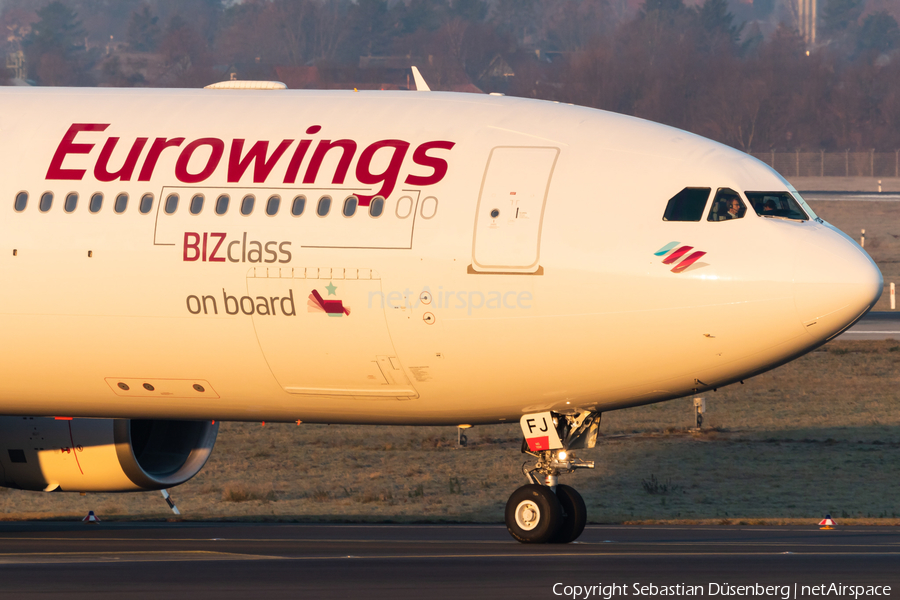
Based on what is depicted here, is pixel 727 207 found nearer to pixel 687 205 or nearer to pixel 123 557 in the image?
pixel 687 205

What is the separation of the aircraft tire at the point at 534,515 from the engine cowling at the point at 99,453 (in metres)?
6.59

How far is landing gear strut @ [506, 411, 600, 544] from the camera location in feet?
66.8

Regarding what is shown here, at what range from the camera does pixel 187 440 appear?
25484 mm

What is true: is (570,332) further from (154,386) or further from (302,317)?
(154,386)

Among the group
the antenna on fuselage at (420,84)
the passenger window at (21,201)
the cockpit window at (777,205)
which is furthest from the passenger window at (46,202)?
the cockpit window at (777,205)

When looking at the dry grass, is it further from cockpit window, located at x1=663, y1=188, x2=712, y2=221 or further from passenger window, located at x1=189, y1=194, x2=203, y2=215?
passenger window, located at x1=189, y1=194, x2=203, y2=215

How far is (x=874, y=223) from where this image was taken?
288 ft

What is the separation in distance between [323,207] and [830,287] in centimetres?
653

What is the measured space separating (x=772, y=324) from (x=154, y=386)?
8.42 meters

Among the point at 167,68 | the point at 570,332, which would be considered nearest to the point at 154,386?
the point at 570,332

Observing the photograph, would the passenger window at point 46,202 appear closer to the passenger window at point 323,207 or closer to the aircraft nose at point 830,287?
the passenger window at point 323,207

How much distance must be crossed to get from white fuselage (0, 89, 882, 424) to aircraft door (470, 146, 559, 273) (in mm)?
26

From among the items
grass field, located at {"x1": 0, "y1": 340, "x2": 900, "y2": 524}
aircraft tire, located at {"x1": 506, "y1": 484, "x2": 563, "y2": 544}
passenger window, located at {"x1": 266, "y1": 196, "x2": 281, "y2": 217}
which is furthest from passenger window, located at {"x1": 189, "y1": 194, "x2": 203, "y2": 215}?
grass field, located at {"x1": 0, "y1": 340, "x2": 900, "y2": 524}

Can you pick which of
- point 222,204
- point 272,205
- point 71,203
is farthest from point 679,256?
point 71,203
